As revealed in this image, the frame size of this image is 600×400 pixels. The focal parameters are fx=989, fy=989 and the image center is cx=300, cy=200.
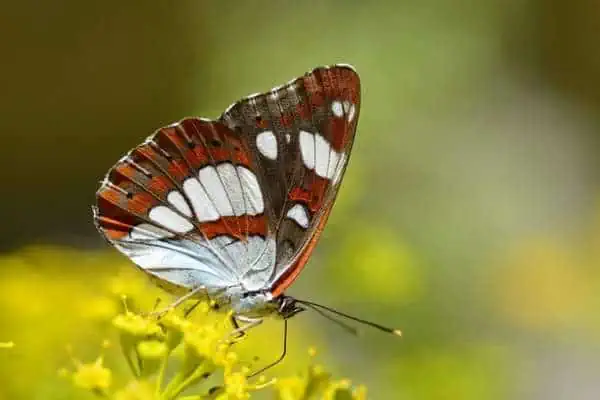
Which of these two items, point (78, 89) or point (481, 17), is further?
point (481, 17)

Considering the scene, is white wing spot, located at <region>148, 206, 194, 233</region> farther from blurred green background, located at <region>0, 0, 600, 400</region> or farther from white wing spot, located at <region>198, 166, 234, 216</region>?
blurred green background, located at <region>0, 0, 600, 400</region>

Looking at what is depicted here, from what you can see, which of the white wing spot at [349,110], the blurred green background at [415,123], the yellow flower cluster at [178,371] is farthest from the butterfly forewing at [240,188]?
the blurred green background at [415,123]

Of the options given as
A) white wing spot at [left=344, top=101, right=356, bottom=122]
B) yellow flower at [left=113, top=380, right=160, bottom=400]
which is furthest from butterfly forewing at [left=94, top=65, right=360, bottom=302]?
yellow flower at [left=113, top=380, right=160, bottom=400]

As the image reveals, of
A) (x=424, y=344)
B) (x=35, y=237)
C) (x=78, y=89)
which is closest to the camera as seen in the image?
(x=424, y=344)

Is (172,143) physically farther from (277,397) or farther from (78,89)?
(78,89)


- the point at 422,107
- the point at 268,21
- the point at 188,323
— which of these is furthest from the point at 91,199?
the point at 188,323

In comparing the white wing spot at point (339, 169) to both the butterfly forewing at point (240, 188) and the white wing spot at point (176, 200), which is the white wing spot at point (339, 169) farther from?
the white wing spot at point (176, 200)
